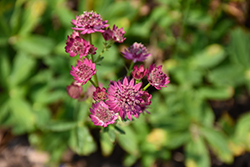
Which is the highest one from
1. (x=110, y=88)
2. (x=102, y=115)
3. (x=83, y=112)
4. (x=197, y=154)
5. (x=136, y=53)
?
(x=136, y=53)

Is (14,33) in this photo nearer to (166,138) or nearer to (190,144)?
(166,138)

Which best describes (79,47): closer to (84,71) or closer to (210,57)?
(84,71)

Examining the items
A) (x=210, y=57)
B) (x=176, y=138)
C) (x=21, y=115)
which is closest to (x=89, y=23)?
(x=21, y=115)

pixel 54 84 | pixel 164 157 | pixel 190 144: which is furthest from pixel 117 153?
pixel 54 84

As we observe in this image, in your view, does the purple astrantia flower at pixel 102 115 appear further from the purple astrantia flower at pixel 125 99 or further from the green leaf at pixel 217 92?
the green leaf at pixel 217 92

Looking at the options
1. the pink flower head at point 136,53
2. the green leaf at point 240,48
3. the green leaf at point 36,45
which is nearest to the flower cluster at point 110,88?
the pink flower head at point 136,53

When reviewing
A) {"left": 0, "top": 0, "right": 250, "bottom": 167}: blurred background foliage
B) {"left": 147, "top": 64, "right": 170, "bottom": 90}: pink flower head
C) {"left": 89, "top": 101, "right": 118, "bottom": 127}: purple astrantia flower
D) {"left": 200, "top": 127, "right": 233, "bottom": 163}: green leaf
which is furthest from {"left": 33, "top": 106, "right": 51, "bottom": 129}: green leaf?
{"left": 200, "top": 127, "right": 233, "bottom": 163}: green leaf
